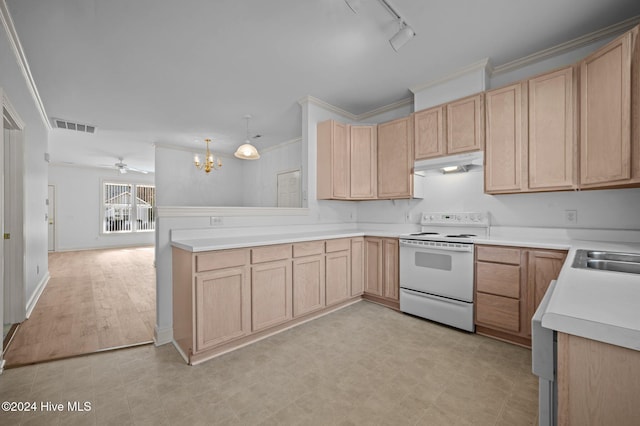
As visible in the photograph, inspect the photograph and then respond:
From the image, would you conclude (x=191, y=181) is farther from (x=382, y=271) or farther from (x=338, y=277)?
(x=382, y=271)

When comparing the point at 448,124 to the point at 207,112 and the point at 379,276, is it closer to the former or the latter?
the point at 379,276

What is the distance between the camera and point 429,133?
128 inches

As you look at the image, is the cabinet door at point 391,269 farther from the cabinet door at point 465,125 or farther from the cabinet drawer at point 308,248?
the cabinet door at point 465,125

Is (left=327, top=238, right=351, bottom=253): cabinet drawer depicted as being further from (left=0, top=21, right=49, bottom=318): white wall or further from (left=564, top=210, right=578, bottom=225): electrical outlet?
(left=0, top=21, right=49, bottom=318): white wall

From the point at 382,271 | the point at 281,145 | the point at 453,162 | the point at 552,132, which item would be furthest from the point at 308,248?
the point at 281,145

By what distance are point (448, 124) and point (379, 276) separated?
1.99m

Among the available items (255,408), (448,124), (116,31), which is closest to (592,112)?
(448,124)

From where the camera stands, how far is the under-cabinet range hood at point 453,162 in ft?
9.39

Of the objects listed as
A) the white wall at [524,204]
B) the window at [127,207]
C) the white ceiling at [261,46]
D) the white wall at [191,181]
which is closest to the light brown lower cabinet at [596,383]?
the white ceiling at [261,46]

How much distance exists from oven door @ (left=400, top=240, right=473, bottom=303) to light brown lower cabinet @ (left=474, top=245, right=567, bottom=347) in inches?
3.7

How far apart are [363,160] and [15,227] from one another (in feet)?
13.6

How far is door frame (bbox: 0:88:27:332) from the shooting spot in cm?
286

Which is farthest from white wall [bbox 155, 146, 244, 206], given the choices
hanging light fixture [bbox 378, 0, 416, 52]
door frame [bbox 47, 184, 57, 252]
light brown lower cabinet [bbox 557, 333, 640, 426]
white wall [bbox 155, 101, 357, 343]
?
light brown lower cabinet [bbox 557, 333, 640, 426]

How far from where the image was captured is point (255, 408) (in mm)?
1668
